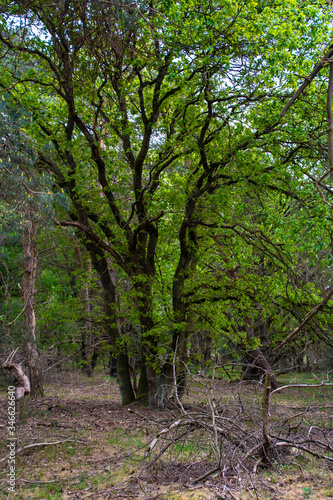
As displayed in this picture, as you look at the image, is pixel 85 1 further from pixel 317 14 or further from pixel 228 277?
pixel 228 277

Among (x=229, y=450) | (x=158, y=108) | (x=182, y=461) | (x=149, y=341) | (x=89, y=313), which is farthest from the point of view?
→ (x=89, y=313)

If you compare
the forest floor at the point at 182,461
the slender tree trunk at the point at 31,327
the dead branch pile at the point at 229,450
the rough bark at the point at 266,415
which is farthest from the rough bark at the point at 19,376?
the rough bark at the point at 266,415

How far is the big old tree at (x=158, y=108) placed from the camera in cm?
721

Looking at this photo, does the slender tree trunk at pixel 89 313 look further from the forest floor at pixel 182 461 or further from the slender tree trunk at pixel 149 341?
the forest floor at pixel 182 461

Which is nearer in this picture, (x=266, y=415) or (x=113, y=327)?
(x=266, y=415)

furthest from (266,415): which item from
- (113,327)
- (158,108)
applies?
(158,108)

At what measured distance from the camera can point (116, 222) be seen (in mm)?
10836

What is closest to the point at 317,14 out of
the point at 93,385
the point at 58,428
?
the point at 58,428

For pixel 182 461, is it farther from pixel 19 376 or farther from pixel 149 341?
pixel 19 376

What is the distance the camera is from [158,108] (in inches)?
393

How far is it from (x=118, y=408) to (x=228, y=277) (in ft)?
15.5

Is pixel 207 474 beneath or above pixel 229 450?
beneath

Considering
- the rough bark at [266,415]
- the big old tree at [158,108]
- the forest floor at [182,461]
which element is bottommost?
the forest floor at [182,461]

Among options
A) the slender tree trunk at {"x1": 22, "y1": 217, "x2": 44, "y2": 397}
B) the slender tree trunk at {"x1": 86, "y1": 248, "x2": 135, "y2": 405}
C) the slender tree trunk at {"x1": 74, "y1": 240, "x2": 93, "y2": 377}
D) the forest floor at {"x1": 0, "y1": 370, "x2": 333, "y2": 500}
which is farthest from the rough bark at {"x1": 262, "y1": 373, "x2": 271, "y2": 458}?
the slender tree trunk at {"x1": 22, "y1": 217, "x2": 44, "y2": 397}
